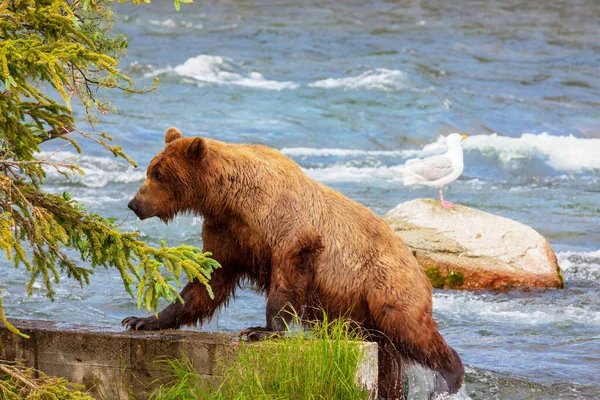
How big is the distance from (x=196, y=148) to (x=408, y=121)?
1542 centimetres

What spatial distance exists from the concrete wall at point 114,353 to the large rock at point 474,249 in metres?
4.67

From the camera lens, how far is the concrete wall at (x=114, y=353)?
5.24m

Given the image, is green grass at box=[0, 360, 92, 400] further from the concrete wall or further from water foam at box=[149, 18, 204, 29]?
water foam at box=[149, 18, 204, 29]

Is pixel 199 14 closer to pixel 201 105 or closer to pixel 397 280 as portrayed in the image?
pixel 201 105

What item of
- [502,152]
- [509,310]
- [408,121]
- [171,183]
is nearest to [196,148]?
[171,183]

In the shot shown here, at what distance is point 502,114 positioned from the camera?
70.7 feet

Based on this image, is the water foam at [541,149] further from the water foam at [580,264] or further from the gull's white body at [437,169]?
the gull's white body at [437,169]

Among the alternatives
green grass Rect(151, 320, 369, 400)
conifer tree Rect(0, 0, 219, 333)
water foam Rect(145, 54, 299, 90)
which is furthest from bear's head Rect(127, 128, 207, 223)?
water foam Rect(145, 54, 299, 90)

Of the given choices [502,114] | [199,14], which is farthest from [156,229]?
[199,14]

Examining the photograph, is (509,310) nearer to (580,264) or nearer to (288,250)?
(580,264)

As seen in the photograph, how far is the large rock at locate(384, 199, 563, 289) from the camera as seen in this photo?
977 centimetres

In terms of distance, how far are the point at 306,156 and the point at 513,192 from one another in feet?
12.9

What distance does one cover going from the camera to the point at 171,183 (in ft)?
18.1

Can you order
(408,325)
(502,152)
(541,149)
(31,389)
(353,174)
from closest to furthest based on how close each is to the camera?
(31,389) → (408,325) → (353,174) → (502,152) → (541,149)
